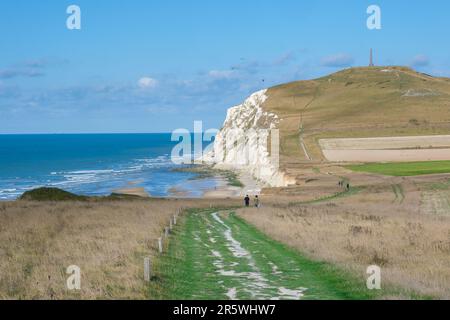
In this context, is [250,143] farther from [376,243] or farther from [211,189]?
[376,243]

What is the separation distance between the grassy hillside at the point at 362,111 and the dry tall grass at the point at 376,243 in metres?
72.1

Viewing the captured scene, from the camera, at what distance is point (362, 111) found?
157500mm

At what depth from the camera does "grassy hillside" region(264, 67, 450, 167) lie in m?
132

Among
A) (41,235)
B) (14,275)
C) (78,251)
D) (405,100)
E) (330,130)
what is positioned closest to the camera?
(14,275)

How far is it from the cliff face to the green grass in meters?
13.4

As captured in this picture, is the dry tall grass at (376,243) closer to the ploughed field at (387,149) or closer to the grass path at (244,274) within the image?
the grass path at (244,274)

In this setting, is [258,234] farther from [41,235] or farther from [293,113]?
[293,113]

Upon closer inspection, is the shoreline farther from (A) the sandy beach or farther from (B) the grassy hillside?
(B) the grassy hillside

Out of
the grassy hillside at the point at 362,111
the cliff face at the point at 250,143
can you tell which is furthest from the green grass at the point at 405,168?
the grassy hillside at the point at 362,111

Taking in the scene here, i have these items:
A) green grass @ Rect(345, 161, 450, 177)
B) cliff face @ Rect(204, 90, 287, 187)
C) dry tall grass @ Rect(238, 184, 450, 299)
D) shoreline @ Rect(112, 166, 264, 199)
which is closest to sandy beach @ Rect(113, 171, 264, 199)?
shoreline @ Rect(112, 166, 264, 199)

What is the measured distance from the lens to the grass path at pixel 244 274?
14.2 metres

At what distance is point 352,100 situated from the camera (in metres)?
175
